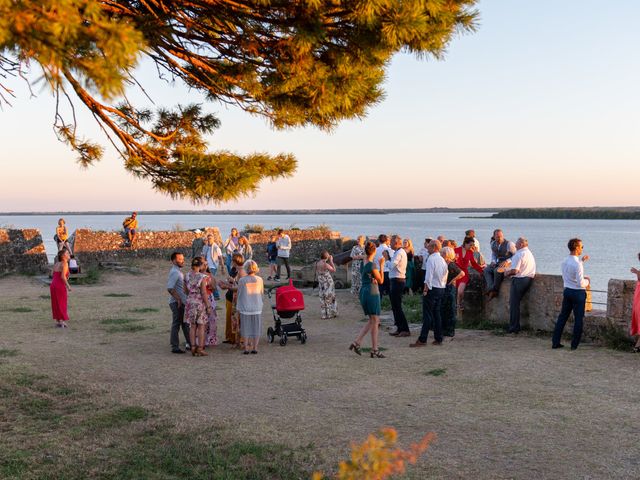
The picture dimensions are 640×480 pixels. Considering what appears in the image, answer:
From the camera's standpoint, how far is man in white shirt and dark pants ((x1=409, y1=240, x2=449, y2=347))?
9.66 m

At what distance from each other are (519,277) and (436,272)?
1.91 meters

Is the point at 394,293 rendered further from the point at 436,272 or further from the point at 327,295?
the point at 327,295

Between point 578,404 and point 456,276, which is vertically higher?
point 456,276

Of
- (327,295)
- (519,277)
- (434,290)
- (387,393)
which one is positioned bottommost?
(387,393)

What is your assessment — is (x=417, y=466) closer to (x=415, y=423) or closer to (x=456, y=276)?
(x=415, y=423)

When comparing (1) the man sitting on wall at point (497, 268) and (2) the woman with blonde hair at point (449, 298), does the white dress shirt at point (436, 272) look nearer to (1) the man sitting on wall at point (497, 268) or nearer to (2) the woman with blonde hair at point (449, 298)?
(2) the woman with blonde hair at point (449, 298)

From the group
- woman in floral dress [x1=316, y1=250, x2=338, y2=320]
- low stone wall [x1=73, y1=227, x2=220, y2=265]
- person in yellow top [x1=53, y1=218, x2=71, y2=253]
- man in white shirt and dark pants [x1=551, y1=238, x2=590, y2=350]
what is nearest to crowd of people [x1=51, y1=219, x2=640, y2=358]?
man in white shirt and dark pants [x1=551, y1=238, x2=590, y2=350]

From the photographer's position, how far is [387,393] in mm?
7156

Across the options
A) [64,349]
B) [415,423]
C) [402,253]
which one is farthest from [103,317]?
[415,423]

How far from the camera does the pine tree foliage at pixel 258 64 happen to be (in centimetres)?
521

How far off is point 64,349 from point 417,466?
6712 millimetres

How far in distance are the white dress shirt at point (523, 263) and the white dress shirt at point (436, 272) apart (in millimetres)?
1616

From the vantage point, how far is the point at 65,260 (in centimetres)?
1194

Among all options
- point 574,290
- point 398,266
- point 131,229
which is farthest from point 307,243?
point 574,290
